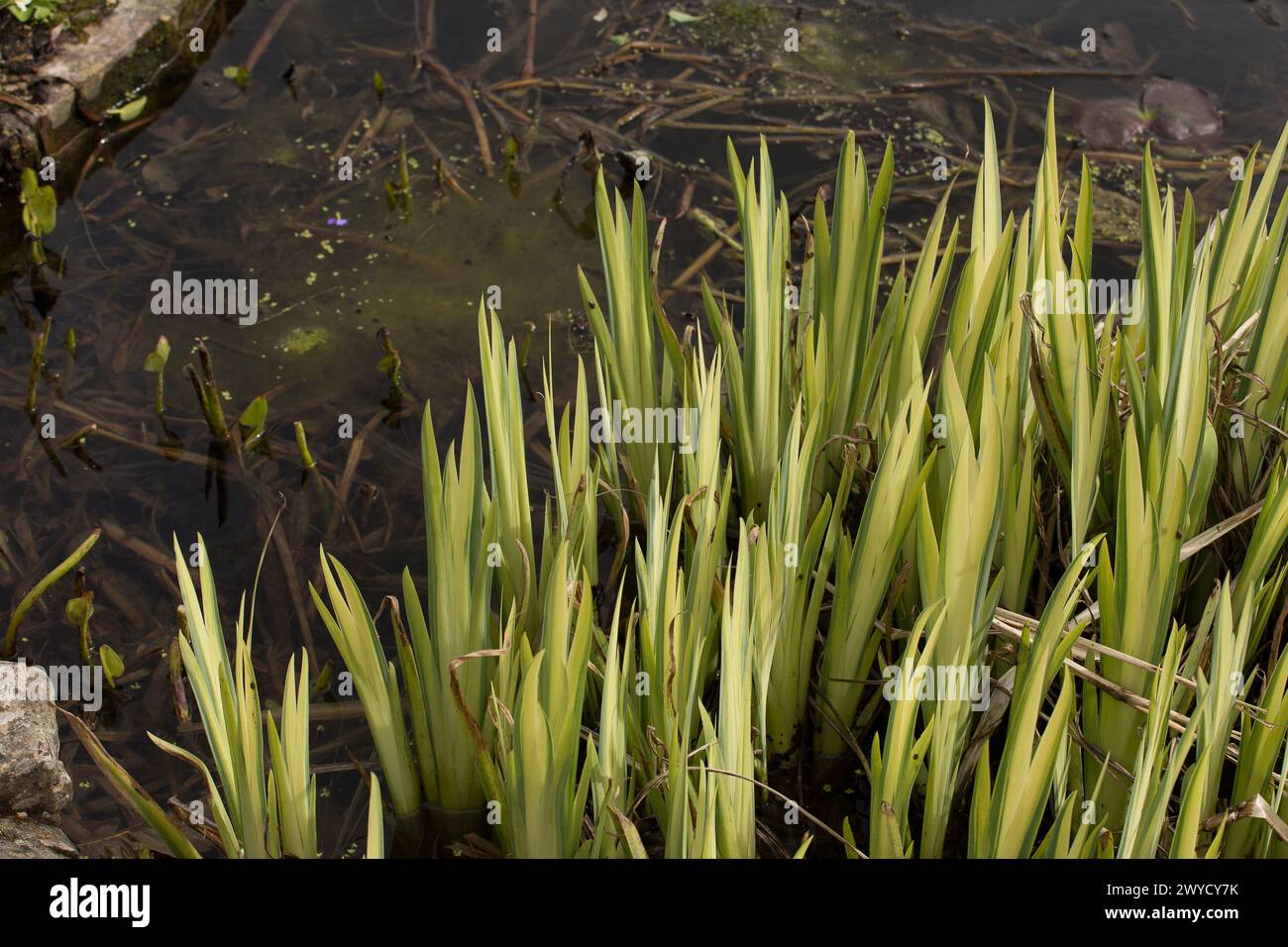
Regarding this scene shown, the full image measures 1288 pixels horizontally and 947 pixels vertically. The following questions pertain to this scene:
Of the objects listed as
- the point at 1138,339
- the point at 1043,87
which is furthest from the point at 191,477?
the point at 1043,87

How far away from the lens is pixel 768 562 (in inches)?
67.4

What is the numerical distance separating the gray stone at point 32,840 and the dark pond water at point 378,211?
0.10m

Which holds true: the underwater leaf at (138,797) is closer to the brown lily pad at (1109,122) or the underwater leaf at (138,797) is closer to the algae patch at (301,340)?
the algae patch at (301,340)

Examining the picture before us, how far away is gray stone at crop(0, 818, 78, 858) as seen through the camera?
1.80 m

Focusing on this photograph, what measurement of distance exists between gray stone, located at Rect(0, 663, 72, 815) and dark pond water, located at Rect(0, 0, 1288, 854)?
107mm

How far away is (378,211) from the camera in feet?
10.7

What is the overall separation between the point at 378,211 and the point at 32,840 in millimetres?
1901

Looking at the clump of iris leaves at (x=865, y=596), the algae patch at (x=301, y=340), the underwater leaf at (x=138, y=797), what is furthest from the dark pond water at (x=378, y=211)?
the clump of iris leaves at (x=865, y=596)

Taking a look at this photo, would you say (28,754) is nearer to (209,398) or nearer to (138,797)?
(138,797)

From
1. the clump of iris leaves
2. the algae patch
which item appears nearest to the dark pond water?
the algae patch

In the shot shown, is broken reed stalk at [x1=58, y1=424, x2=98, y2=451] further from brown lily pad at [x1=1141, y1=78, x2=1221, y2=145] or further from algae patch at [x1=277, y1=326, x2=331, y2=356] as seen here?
brown lily pad at [x1=1141, y1=78, x2=1221, y2=145]

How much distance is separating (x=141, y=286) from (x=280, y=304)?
357 millimetres

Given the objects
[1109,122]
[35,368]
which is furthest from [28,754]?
[1109,122]
